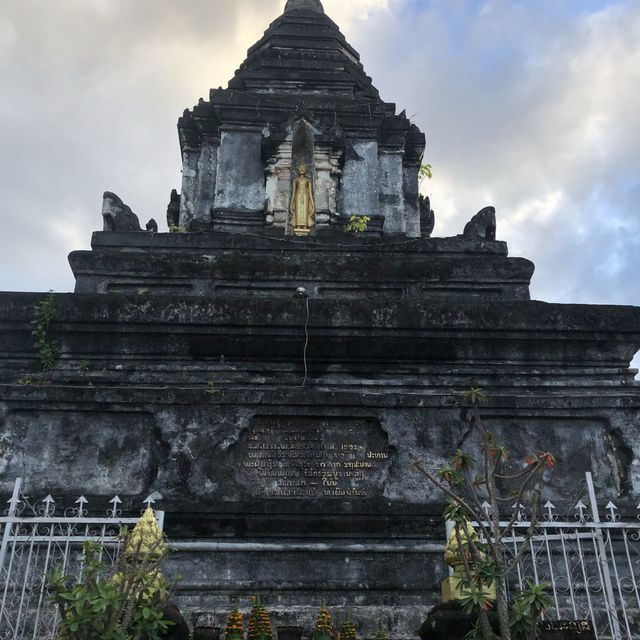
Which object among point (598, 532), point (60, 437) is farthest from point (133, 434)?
point (598, 532)

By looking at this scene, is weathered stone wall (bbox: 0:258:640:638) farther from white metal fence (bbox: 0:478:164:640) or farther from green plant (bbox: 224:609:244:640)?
green plant (bbox: 224:609:244:640)

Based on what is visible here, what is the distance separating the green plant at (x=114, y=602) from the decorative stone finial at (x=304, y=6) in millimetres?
16131

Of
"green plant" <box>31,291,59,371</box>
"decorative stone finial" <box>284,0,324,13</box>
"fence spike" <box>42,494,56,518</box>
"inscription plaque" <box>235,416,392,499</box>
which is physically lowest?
"fence spike" <box>42,494,56,518</box>

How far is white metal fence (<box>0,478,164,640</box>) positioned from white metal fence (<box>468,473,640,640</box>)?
3.65 meters

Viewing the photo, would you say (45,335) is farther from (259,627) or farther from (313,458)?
(259,627)

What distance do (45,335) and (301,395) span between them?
3.39 meters

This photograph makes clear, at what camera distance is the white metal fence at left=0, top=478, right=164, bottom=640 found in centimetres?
634

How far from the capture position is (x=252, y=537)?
7.80 meters

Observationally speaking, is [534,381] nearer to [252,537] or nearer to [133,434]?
[252,537]

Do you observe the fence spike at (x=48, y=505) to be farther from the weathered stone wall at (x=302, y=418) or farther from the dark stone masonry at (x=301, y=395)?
the dark stone masonry at (x=301, y=395)

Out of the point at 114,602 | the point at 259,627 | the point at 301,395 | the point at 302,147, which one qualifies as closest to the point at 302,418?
the point at 301,395

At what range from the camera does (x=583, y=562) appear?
6824 mm

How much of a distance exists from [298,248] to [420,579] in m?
5.62

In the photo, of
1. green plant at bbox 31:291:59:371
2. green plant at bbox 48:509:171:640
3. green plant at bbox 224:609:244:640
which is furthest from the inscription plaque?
green plant at bbox 48:509:171:640
